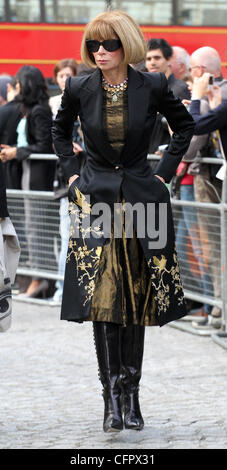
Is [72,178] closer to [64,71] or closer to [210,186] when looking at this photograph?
[210,186]

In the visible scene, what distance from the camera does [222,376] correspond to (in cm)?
636

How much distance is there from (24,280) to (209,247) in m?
2.74

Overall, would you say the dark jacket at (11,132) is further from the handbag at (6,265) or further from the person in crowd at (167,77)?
the handbag at (6,265)

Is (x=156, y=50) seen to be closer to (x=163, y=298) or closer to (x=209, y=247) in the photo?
(x=209, y=247)

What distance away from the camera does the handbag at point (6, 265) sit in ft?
15.7

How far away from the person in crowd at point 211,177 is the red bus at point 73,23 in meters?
10.0

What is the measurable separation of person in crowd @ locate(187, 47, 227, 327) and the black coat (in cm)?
291

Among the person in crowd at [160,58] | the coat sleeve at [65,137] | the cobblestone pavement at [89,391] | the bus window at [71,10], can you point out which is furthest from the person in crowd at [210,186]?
the bus window at [71,10]

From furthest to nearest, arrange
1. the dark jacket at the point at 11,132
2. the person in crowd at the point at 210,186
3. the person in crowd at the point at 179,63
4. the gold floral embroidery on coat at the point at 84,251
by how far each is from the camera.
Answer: the dark jacket at the point at 11,132 < the person in crowd at the point at 179,63 < the person in crowd at the point at 210,186 < the gold floral embroidery on coat at the point at 84,251

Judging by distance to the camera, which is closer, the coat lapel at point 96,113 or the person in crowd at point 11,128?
the coat lapel at point 96,113

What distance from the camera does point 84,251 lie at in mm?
4855

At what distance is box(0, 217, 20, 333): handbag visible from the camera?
15.7 ft

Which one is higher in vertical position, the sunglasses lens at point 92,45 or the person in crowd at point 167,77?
the sunglasses lens at point 92,45

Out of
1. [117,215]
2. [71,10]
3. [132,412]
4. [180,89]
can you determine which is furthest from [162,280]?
[71,10]
